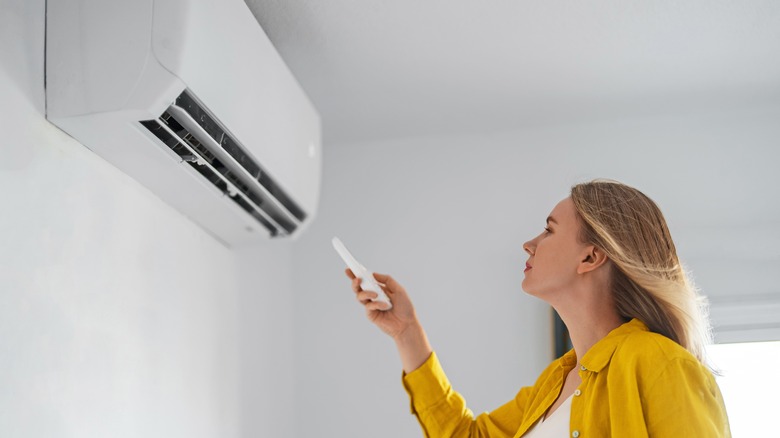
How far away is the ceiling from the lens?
1969 millimetres

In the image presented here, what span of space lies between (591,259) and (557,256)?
0.06 metres

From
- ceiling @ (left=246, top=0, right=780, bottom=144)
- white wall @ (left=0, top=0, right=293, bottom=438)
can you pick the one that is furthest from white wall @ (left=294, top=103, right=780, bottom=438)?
white wall @ (left=0, top=0, right=293, bottom=438)

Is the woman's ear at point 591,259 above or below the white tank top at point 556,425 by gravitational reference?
above

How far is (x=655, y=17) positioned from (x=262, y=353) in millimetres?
1363

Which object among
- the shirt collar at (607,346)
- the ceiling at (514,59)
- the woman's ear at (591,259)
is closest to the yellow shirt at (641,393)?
the shirt collar at (607,346)

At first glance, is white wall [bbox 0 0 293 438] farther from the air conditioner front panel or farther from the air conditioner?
the air conditioner front panel

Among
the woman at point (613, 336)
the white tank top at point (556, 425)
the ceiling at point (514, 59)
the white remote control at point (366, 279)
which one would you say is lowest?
the white tank top at point (556, 425)

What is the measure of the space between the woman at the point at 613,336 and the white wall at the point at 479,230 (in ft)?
2.82

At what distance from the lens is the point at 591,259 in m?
1.44

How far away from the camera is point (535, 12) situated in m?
1.97

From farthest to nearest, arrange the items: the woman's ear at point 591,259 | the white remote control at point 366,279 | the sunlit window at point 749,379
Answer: the sunlit window at point 749,379 < the white remote control at point 366,279 < the woman's ear at point 591,259

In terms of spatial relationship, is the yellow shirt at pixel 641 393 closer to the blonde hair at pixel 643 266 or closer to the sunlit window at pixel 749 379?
the blonde hair at pixel 643 266

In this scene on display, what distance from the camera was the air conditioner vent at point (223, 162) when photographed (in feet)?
4.87

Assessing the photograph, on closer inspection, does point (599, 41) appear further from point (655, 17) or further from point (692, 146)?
point (692, 146)
